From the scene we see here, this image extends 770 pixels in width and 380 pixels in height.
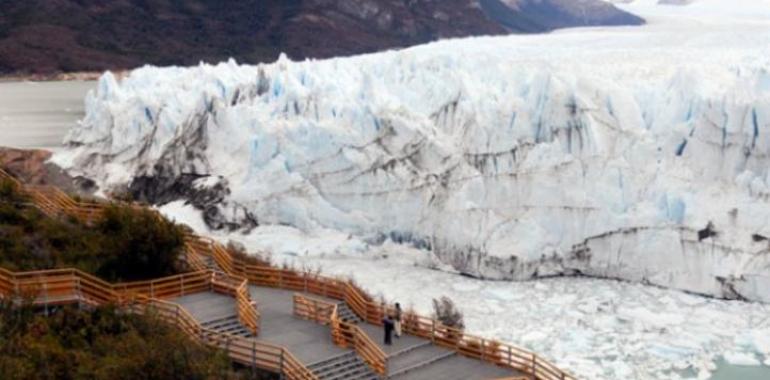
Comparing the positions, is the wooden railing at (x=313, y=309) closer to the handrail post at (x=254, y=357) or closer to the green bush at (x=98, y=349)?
the handrail post at (x=254, y=357)

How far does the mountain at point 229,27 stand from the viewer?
67.2 m

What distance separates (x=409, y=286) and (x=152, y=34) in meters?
61.0

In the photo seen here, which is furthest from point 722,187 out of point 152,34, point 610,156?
point 152,34

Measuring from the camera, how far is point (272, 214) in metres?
20.7

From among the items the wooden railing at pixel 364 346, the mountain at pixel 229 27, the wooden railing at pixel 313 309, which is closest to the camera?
the wooden railing at pixel 364 346

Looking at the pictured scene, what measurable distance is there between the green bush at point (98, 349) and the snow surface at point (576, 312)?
608 centimetres

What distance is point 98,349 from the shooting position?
10.1 metres

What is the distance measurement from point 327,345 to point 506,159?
8789mm

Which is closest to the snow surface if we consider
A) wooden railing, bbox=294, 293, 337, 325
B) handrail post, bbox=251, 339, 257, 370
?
wooden railing, bbox=294, 293, 337, 325

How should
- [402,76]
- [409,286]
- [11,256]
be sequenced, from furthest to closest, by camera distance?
[402,76], [409,286], [11,256]

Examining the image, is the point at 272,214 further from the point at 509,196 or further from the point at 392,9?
the point at 392,9

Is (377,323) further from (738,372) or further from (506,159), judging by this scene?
(506,159)

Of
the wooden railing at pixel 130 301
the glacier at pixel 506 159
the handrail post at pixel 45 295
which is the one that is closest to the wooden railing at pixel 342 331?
the wooden railing at pixel 130 301

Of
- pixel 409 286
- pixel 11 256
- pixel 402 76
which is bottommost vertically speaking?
pixel 409 286
